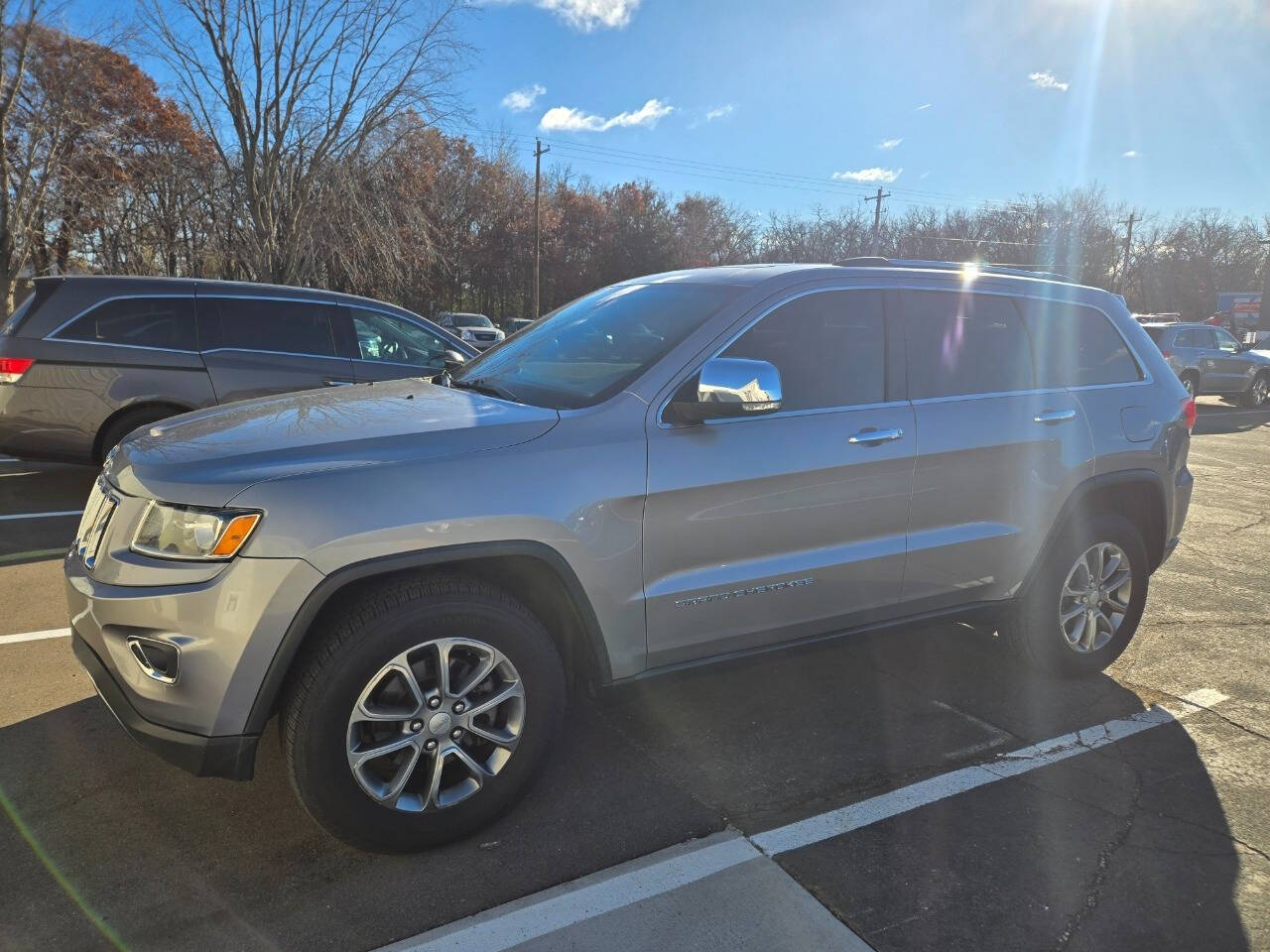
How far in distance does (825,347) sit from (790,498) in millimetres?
687

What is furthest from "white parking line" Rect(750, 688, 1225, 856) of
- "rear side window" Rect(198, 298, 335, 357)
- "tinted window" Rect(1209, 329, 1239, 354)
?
"tinted window" Rect(1209, 329, 1239, 354)

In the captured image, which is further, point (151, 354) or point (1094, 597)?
point (151, 354)

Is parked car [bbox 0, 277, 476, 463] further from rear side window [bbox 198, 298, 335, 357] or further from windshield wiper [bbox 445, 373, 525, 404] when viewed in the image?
windshield wiper [bbox 445, 373, 525, 404]

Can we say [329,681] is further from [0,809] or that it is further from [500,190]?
[500,190]

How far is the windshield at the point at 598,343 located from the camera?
3023 millimetres

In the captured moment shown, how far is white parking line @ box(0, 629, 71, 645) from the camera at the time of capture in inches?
159

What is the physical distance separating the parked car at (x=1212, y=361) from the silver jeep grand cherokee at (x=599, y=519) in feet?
52.4

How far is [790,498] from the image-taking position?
120 inches

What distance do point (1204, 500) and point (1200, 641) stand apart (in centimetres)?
456

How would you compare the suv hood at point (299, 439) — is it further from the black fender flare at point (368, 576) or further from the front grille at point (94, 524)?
the black fender flare at point (368, 576)

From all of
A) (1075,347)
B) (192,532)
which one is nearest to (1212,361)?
(1075,347)

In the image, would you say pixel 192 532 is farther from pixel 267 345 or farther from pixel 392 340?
pixel 392 340

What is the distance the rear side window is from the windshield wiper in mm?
4115

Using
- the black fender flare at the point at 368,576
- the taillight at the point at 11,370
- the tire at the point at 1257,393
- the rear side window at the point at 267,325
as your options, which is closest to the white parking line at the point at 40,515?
the taillight at the point at 11,370
